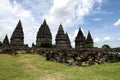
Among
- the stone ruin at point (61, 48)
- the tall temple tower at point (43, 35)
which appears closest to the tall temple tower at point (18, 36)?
the stone ruin at point (61, 48)

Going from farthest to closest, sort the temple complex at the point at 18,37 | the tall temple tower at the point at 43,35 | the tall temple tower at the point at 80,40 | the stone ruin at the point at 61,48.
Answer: the tall temple tower at the point at 80,40 < the tall temple tower at the point at 43,35 < the temple complex at the point at 18,37 < the stone ruin at the point at 61,48

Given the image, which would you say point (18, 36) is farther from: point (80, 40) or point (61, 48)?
→ point (80, 40)

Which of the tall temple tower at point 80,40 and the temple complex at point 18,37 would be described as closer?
the temple complex at point 18,37

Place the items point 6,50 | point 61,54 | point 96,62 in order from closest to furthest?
point 96,62 < point 61,54 < point 6,50

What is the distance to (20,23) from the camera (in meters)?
72.2

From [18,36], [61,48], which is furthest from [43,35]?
[61,48]

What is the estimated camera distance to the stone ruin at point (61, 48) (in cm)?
2219

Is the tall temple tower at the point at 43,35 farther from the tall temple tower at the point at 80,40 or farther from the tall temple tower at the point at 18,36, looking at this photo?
→ the tall temple tower at the point at 80,40

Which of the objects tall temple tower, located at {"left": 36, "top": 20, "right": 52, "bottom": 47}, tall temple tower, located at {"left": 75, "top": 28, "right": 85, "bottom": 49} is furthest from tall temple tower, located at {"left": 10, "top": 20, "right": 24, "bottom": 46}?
tall temple tower, located at {"left": 75, "top": 28, "right": 85, "bottom": 49}

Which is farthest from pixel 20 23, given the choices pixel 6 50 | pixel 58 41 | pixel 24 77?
pixel 24 77

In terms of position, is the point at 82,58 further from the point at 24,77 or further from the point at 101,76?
the point at 24,77

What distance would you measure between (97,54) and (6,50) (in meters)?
26.5

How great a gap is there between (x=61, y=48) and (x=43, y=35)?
1604 centimetres

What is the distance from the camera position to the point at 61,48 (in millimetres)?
58656
